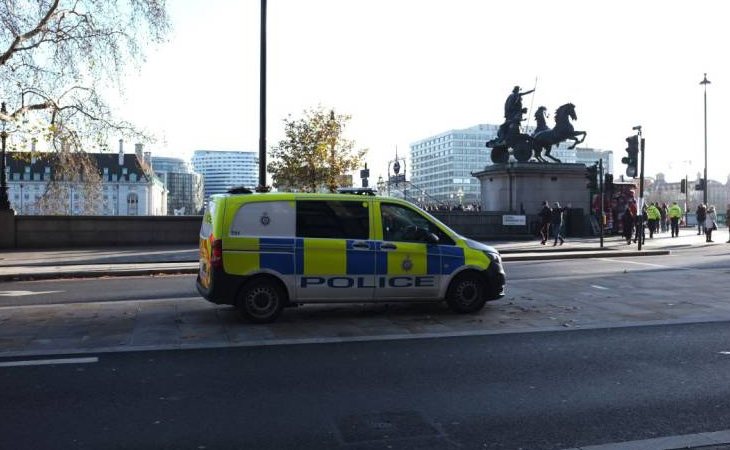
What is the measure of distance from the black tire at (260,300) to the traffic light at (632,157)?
756 inches

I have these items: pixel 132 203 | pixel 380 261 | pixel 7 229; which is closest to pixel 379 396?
pixel 380 261

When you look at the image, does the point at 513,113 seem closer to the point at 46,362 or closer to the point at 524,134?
the point at 524,134

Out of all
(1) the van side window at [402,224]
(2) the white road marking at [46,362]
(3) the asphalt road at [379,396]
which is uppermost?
(1) the van side window at [402,224]

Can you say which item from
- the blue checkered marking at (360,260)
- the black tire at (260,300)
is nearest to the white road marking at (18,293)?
the black tire at (260,300)

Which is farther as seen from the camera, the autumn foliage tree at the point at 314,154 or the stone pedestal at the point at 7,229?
the autumn foliage tree at the point at 314,154

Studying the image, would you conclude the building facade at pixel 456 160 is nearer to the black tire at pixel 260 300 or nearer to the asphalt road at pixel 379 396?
the black tire at pixel 260 300

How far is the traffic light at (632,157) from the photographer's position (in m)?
24.0

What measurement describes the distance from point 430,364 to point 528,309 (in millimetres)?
3879

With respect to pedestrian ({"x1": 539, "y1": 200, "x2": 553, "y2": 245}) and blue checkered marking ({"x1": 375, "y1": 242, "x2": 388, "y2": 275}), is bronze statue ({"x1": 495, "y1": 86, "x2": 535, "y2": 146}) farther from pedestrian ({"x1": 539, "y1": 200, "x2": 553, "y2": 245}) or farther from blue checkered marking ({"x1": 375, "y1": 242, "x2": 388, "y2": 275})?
blue checkered marking ({"x1": 375, "y1": 242, "x2": 388, "y2": 275})

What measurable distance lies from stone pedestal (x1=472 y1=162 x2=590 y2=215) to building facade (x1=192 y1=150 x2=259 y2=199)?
3399 cm

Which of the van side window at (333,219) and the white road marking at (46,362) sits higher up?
the van side window at (333,219)

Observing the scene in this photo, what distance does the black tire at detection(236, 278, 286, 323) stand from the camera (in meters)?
8.58

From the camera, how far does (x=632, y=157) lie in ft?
79.5

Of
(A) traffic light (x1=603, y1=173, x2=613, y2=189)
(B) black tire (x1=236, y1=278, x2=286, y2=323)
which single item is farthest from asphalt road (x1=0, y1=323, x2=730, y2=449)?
(A) traffic light (x1=603, y1=173, x2=613, y2=189)
